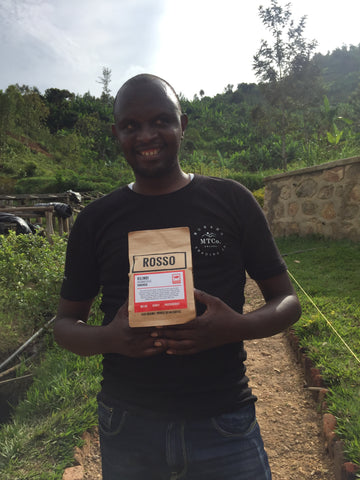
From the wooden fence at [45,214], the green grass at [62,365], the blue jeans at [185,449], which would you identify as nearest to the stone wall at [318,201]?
the green grass at [62,365]

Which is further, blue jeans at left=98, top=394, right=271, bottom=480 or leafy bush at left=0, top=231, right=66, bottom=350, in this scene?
leafy bush at left=0, top=231, right=66, bottom=350

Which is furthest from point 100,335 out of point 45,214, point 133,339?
point 45,214

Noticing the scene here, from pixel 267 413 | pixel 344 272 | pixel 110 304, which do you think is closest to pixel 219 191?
pixel 110 304

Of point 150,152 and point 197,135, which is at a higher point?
point 197,135

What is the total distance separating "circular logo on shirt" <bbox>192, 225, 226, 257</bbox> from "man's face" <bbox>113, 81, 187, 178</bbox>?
0.70 ft

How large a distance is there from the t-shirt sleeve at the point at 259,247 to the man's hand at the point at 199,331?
0.23m

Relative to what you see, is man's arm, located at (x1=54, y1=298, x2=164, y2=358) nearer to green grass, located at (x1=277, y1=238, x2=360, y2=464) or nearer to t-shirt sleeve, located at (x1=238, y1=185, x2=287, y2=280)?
t-shirt sleeve, located at (x1=238, y1=185, x2=287, y2=280)

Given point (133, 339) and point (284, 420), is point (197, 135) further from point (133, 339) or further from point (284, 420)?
point (133, 339)

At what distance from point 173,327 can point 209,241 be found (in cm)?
28

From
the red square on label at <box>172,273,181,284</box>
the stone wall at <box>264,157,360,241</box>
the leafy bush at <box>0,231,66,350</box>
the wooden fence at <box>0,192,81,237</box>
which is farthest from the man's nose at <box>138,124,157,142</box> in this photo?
the wooden fence at <box>0,192,81,237</box>

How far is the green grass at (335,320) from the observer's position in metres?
2.27

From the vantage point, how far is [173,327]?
929 mm

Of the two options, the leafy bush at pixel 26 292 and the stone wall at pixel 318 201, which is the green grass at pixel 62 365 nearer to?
the leafy bush at pixel 26 292

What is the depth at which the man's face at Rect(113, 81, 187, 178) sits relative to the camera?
3.62 feet
